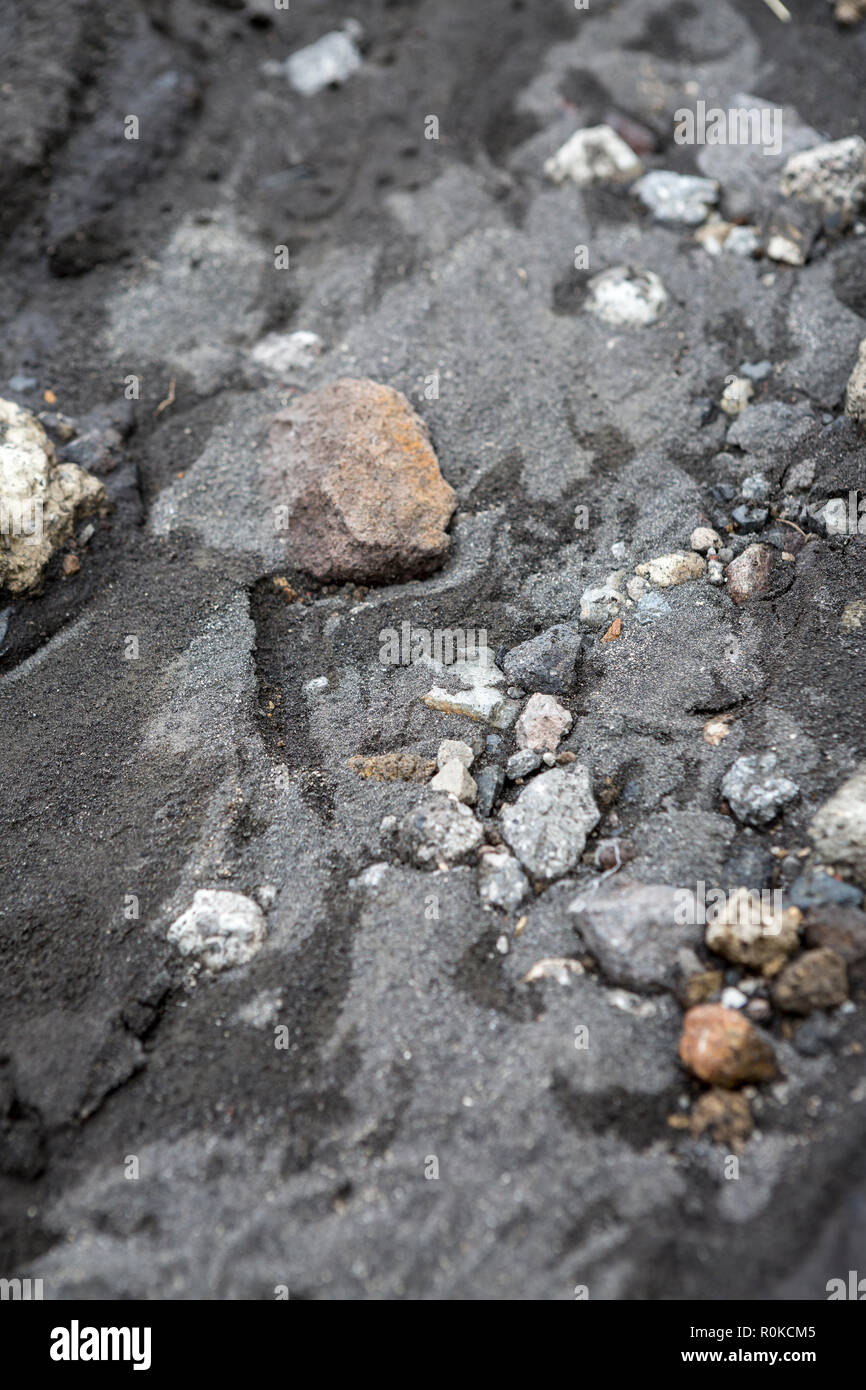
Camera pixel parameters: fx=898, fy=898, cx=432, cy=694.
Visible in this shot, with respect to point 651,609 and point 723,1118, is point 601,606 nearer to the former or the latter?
point 651,609

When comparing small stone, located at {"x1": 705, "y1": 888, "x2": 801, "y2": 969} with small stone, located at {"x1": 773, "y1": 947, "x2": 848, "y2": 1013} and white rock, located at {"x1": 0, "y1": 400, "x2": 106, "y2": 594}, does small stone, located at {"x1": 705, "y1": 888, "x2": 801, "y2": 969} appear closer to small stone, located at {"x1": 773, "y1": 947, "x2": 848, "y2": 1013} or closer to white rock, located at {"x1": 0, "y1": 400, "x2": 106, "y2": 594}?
small stone, located at {"x1": 773, "y1": 947, "x2": 848, "y2": 1013}

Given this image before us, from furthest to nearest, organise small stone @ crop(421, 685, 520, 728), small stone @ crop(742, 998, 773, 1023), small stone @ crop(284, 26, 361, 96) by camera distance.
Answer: small stone @ crop(284, 26, 361, 96), small stone @ crop(421, 685, 520, 728), small stone @ crop(742, 998, 773, 1023)

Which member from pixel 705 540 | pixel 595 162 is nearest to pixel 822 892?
pixel 705 540

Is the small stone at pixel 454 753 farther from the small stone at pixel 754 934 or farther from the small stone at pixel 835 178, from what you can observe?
the small stone at pixel 835 178

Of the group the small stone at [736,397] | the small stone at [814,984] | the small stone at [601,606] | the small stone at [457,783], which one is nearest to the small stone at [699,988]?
the small stone at [814,984]

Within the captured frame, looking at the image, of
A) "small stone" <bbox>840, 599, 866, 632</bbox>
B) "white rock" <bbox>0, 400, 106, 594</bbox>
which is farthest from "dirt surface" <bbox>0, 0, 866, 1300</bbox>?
"white rock" <bbox>0, 400, 106, 594</bbox>
